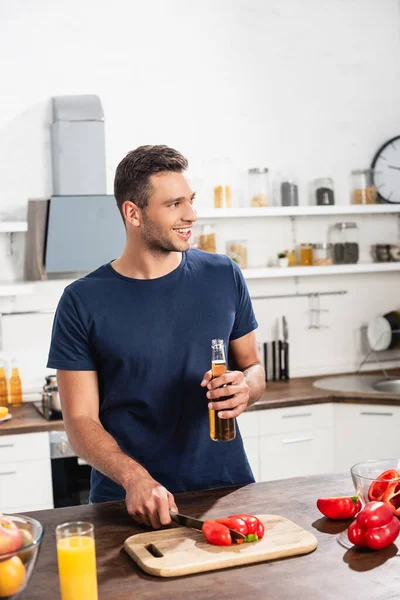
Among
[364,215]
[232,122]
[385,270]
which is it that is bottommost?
[385,270]

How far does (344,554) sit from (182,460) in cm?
65

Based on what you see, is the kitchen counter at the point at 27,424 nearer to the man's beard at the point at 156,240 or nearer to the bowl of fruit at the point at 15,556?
the man's beard at the point at 156,240

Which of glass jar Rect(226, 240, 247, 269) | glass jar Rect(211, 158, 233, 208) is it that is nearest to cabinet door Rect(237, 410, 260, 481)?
glass jar Rect(226, 240, 247, 269)

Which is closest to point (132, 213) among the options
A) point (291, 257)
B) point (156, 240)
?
point (156, 240)

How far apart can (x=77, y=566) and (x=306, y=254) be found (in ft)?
11.2

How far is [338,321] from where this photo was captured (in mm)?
4859

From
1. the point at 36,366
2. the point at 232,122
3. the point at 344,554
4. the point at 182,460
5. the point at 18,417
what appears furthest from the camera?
the point at 232,122

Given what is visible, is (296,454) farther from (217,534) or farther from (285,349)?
(217,534)

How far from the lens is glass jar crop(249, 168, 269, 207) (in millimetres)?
4523

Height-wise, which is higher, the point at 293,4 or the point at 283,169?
the point at 293,4

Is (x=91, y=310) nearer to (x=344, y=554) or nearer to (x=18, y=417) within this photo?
(x=344, y=554)

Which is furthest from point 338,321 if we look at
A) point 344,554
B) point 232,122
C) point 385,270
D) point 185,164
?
point 344,554

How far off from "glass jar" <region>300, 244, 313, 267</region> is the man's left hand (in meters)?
2.72

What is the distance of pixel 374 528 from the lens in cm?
172
